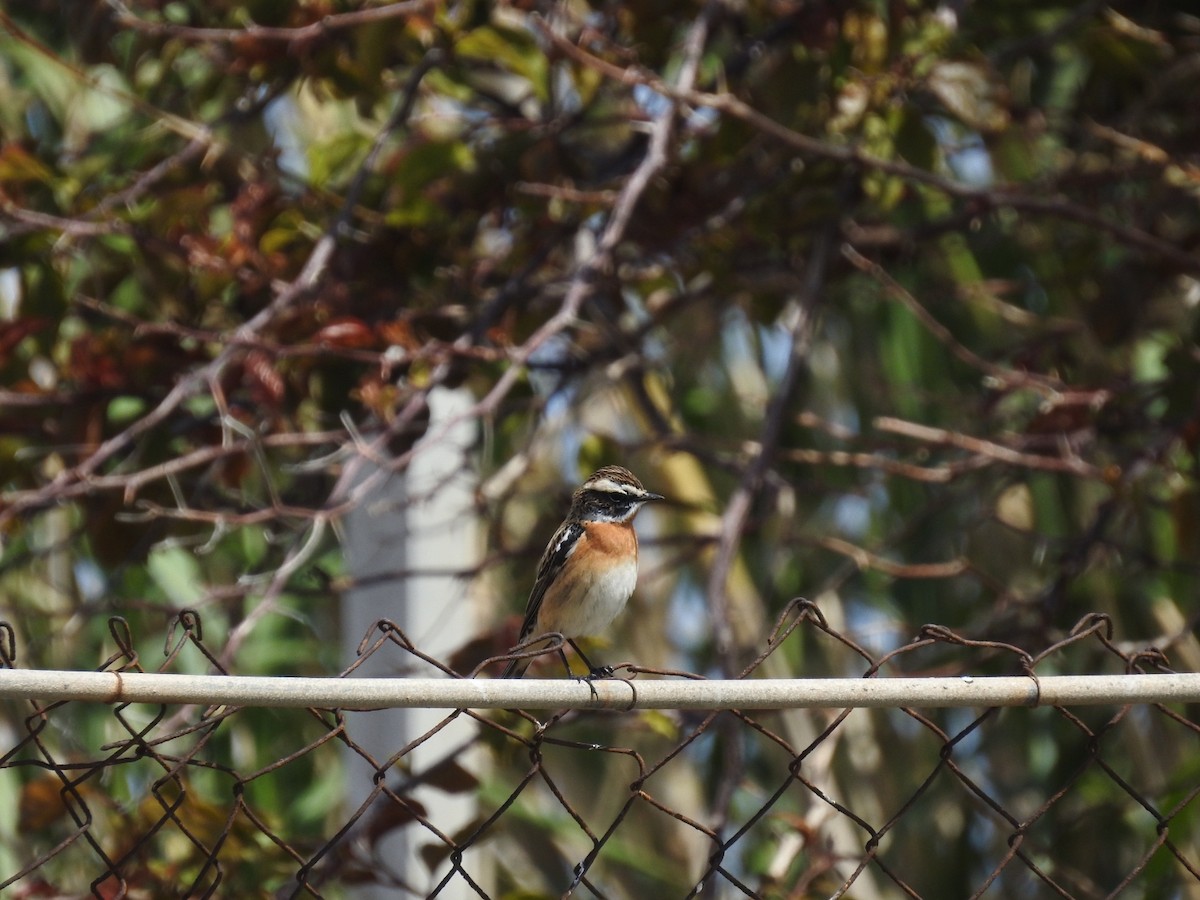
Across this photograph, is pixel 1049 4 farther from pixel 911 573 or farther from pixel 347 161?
pixel 347 161

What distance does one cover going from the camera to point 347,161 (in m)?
4.47

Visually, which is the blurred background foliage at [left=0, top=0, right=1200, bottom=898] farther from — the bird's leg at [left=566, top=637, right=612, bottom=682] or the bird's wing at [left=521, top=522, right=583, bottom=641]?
the bird's leg at [left=566, top=637, right=612, bottom=682]

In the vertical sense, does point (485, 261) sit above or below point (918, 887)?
above

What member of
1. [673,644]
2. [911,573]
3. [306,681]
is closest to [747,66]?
[911,573]

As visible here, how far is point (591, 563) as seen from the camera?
4.02 meters

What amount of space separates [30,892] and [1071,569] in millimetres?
2975

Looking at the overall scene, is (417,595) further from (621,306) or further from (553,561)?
(621,306)

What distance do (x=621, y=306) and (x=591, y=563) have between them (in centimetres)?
120

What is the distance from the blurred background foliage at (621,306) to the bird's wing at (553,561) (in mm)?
162

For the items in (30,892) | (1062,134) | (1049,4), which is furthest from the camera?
(1062,134)

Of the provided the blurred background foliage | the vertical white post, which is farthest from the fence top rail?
the vertical white post

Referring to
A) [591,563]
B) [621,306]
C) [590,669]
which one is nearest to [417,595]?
[591,563]

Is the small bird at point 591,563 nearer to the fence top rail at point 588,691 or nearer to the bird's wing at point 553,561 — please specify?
the bird's wing at point 553,561

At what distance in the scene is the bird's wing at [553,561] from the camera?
4.07m
